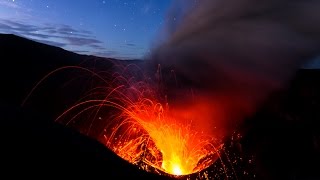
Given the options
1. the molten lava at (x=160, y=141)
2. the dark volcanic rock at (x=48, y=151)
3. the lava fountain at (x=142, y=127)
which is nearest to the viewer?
the dark volcanic rock at (x=48, y=151)

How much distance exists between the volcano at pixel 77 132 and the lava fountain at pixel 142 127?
1290mm

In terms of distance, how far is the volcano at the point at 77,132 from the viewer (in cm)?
476

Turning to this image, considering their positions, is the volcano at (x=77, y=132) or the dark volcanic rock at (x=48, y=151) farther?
the volcano at (x=77, y=132)

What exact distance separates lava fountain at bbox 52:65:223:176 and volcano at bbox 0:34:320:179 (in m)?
1.29

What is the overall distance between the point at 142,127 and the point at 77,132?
40.2 ft

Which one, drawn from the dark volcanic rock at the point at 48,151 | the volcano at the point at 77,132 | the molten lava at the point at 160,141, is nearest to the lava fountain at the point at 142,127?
the molten lava at the point at 160,141

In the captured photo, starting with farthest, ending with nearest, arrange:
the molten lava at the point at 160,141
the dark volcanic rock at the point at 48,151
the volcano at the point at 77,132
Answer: the molten lava at the point at 160,141 < the volcano at the point at 77,132 < the dark volcanic rock at the point at 48,151

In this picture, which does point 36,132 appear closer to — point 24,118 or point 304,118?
point 24,118

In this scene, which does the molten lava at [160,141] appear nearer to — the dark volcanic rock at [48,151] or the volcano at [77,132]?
the volcano at [77,132]

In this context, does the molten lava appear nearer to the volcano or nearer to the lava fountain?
the lava fountain

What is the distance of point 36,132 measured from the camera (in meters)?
5.15

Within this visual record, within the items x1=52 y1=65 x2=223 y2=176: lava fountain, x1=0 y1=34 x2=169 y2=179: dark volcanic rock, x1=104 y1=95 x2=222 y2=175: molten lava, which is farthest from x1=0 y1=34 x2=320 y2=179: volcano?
x1=104 y1=95 x2=222 y2=175: molten lava

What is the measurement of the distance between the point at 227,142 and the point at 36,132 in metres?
12.4

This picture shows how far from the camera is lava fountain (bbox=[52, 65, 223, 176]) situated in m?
14.5
